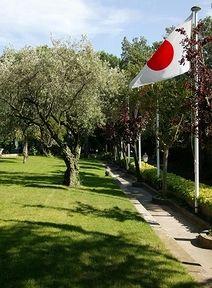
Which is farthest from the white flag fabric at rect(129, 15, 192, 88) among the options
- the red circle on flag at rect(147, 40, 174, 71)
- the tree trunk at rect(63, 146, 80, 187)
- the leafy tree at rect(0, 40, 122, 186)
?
the tree trunk at rect(63, 146, 80, 187)

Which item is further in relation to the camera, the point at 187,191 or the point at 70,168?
the point at 70,168

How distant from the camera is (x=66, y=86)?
20.7 m

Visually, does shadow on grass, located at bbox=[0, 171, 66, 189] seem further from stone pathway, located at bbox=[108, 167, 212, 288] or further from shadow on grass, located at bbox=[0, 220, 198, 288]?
shadow on grass, located at bbox=[0, 220, 198, 288]

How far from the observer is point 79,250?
935 cm

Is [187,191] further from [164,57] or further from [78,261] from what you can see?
[78,261]

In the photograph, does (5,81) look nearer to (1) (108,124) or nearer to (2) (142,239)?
(2) (142,239)

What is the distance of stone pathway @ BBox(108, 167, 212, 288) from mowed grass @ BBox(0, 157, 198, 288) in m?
0.29

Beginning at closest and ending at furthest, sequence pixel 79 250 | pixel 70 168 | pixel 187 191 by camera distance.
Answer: pixel 79 250 < pixel 187 191 < pixel 70 168

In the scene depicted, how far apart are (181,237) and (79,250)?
4.54 metres

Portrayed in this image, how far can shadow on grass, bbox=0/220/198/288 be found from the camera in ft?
24.6

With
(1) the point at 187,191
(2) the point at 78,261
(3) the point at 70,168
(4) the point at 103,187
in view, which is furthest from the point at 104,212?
(4) the point at 103,187

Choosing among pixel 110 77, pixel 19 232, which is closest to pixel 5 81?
pixel 110 77

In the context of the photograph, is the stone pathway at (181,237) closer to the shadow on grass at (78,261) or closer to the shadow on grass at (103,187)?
the shadow on grass at (78,261)

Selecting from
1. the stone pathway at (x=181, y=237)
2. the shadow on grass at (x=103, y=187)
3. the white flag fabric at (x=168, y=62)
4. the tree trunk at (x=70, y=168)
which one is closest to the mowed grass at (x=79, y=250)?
the stone pathway at (x=181, y=237)
